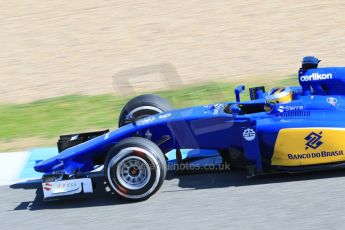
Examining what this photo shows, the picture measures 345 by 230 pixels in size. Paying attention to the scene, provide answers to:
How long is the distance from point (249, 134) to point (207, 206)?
86cm

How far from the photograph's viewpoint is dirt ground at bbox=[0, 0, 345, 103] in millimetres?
11609

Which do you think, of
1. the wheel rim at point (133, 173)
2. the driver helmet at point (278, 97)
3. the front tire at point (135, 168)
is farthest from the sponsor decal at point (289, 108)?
the wheel rim at point (133, 173)

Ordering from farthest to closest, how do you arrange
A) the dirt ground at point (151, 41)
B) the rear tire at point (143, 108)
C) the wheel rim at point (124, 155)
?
1. the dirt ground at point (151, 41)
2. the rear tire at point (143, 108)
3. the wheel rim at point (124, 155)

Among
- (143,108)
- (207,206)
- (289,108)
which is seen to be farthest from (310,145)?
(143,108)

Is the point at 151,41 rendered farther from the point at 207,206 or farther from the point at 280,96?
the point at 207,206

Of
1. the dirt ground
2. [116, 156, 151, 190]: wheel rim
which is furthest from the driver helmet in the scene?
the dirt ground

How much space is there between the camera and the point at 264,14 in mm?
13898

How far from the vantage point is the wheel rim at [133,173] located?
6.24 meters

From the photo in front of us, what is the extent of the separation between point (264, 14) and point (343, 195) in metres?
8.42

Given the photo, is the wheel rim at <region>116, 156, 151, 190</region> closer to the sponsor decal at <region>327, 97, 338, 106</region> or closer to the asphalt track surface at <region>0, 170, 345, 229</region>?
the asphalt track surface at <region>0, 170, 345, 229</region>

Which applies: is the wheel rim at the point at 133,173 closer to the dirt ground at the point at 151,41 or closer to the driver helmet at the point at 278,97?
the driver helmet at the point at 278,97

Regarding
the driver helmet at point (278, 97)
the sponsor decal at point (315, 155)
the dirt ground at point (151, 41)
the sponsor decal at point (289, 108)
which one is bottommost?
the sponsor decal at point (315, 155)

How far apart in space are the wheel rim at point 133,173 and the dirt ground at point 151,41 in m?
4.88

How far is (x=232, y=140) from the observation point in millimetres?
6633
